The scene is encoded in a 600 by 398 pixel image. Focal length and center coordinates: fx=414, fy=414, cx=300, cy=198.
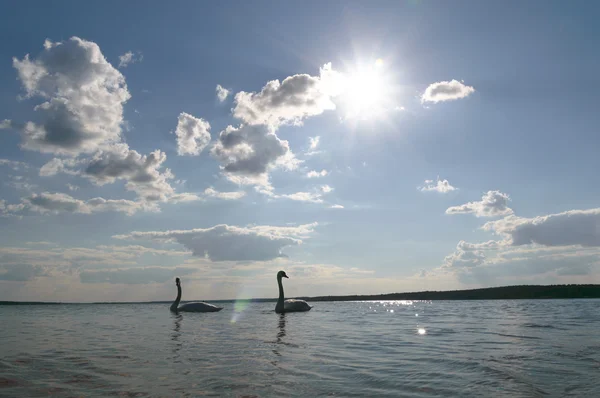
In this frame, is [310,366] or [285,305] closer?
[310,366]

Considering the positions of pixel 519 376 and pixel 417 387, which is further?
pixel 519 376

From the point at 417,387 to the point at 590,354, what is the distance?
753 centimetres

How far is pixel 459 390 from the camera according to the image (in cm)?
826

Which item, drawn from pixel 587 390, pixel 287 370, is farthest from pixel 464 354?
pixel 287 370

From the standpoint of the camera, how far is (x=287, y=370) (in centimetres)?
1051

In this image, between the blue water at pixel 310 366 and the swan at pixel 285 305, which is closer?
the blue water at pixel 310 366

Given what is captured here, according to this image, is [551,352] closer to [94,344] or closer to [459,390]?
[459,390]

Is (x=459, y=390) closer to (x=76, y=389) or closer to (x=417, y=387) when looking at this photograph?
(x=417, y=387)

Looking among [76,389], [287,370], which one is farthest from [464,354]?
[76,389]

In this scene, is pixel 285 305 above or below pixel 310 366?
below

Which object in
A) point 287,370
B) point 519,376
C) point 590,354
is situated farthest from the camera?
point 590,354

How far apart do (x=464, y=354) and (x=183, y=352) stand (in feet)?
29.9

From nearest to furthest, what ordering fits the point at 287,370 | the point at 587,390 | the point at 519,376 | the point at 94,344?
the point at 587,390, the point at 519,376, the point at 287,370, the point at 94,344

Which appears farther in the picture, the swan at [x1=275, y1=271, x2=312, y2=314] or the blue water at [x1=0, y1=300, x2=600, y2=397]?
the swan at [x1=275, y1=271, x2=312, y2=314]
